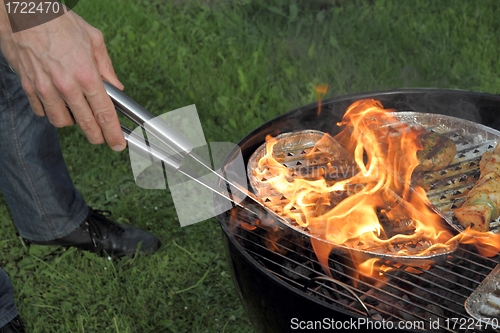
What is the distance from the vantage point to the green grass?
10.2 feet

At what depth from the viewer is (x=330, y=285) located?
2.07 metres

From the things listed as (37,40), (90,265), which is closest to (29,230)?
(90,265)

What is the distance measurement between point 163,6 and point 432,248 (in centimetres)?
427

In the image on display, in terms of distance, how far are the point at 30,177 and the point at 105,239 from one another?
0.55m

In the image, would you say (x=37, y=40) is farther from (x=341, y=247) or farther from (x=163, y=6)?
(x=163, y=6)

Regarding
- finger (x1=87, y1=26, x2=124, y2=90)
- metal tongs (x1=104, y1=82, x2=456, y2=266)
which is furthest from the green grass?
finger (x1=87, y1=26, x2=124, y2=90)

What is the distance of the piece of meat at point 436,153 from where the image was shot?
2.37 meters

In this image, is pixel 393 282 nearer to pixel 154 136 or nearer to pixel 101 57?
pixel 154 136

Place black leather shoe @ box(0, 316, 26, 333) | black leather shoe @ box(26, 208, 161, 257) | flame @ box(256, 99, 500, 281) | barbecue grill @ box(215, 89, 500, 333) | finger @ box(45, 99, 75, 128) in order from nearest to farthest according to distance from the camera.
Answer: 1. barbecue grill @ box(215, 89, 500, 333)
2. finger @ box(45, 99, 75, 128)
3. flame @ box(256, 99, 500, 281)
4. black leather shoe @ box(0, 316, 26, 333)
5. black leather shoe @ box(26, 208, 161, 257)

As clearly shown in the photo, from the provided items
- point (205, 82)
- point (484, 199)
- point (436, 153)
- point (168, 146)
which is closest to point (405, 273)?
point (484, 199)

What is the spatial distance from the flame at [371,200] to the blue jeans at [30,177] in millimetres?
1268

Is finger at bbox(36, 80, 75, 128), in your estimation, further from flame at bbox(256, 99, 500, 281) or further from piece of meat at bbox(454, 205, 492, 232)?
piece of meat at bbox(454, 205, 492, 232)

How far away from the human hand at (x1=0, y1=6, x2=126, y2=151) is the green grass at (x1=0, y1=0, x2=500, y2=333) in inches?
55.0

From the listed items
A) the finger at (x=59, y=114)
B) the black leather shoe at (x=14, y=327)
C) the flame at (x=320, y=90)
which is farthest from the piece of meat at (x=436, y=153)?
the black leather shoe at (x=14, y=327)
